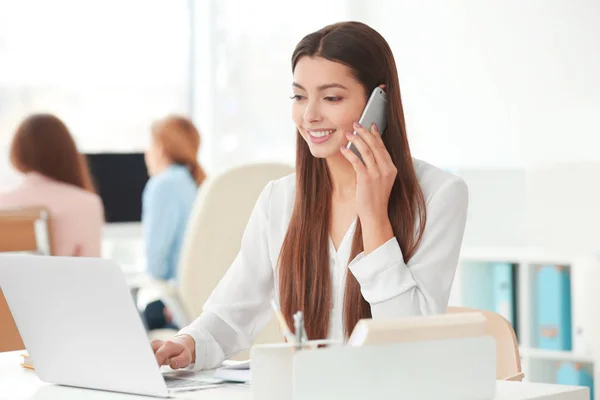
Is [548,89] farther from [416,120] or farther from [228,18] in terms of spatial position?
[228,18]

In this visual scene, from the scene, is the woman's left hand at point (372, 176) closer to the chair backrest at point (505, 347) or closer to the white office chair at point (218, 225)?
the chair backrest at point (505, 347)

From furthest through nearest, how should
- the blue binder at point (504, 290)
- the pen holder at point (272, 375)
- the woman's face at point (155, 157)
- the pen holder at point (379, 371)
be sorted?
the woman's face at point (155, 157) < the blue binder at point (504, 290) < the pen holder at point (272, 375) < the pen holder at point (379, 371)

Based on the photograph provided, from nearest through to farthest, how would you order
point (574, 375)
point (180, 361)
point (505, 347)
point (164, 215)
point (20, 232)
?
point (180, 361), point (505, 347), point (20, 232), point (574, 375), point (164, 215)

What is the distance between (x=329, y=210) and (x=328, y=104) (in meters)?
0.25

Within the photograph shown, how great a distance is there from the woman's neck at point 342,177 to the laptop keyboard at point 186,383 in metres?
0.64

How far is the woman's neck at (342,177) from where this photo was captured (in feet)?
7.27

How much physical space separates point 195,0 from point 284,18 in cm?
57

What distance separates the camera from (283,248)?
2209 millimetres

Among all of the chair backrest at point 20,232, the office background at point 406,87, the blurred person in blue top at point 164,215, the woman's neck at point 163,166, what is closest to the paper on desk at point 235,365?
the chair backrest at point 20,232

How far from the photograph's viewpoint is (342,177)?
2.24 metres

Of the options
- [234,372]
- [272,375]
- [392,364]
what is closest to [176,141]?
[234,372]

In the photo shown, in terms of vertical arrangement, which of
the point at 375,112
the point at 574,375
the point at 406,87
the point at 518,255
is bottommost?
the point at 574,375

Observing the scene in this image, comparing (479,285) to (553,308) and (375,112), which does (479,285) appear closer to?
(553,308)

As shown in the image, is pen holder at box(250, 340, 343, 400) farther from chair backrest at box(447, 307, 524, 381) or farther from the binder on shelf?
the binder on shelf
